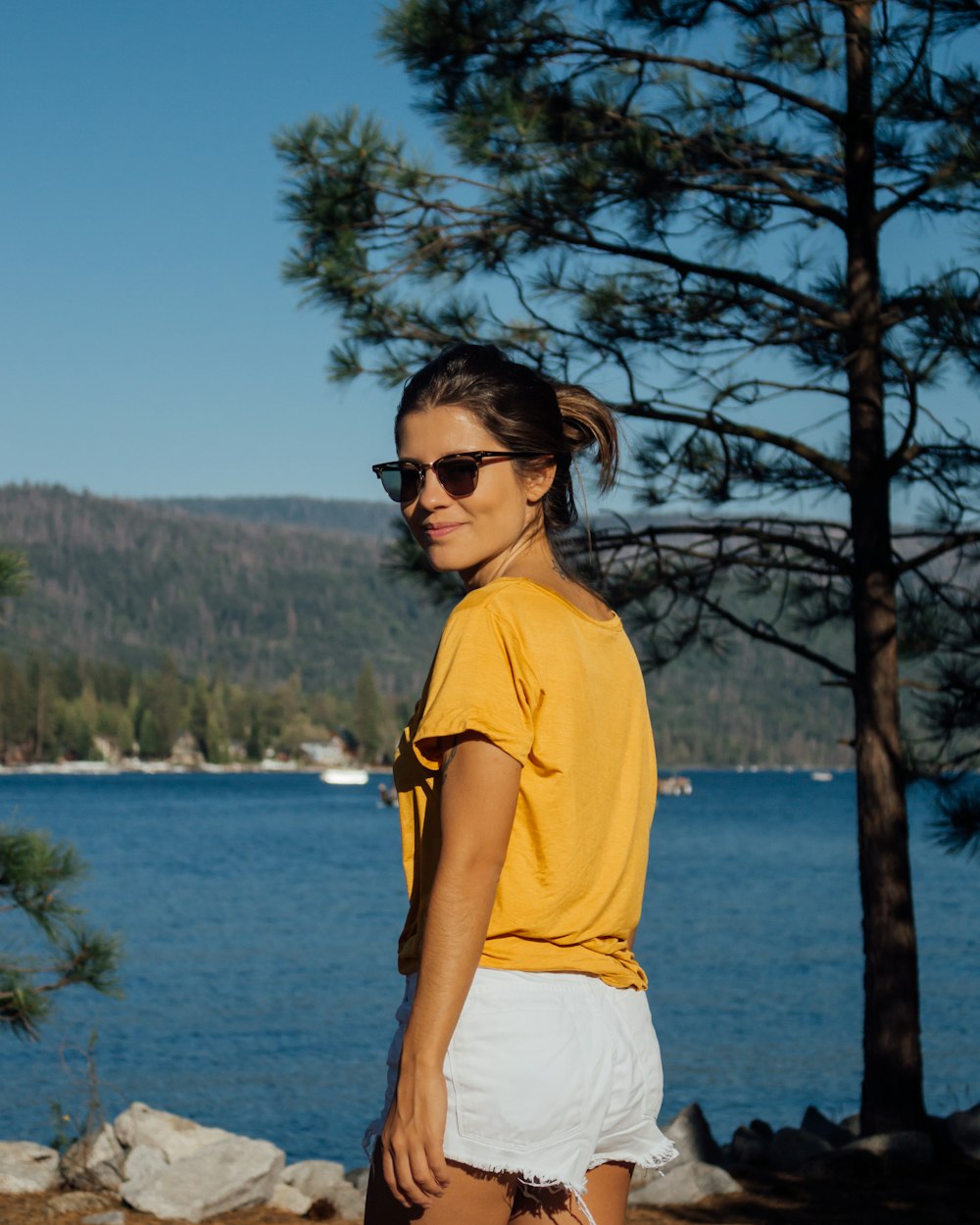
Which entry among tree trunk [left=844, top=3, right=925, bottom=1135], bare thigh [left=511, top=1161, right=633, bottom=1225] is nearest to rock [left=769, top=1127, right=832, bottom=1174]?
tree trunk [left=844, top=3, right=925, bottom=1135]

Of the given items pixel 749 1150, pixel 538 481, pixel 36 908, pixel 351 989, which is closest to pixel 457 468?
pixel 538 481

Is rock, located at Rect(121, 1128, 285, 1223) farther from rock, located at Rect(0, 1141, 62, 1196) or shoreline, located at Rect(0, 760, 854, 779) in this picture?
shoreline, located at Rect(0, 760, 854, 779)

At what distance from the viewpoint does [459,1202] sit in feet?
5.08

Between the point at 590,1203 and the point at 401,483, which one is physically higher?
the point at 401,483

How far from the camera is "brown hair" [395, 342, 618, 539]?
5.74 feet

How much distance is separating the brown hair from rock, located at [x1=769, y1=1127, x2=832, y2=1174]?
4.99 meters

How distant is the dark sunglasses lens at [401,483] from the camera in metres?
1.79

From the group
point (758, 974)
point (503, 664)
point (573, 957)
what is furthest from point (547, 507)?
point (758, 974)

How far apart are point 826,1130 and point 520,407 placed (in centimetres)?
593

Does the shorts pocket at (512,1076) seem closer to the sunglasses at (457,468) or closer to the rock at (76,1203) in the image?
the sunglasses at (457,468)

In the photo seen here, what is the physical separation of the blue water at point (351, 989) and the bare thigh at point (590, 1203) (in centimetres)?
417

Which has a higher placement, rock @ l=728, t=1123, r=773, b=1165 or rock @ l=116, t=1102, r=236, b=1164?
rock @ l=116, t=1102, r=236, b=1164

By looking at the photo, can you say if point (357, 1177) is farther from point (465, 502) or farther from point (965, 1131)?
point (465, 502)

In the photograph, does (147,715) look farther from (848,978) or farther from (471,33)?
(471,33)
